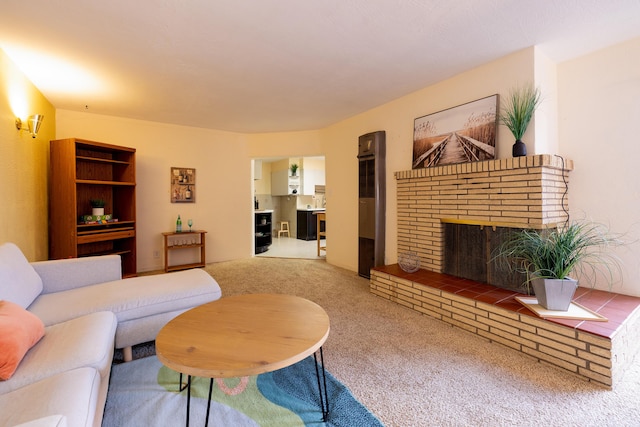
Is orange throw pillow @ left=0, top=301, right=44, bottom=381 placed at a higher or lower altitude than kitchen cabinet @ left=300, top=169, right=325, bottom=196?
lower

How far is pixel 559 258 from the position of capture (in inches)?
79.3

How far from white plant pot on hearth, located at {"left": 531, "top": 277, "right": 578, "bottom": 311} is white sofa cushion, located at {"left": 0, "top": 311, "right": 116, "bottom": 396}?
2792mm

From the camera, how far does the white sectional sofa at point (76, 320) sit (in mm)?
1000

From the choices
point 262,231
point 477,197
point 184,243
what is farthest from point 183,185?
point 477,197

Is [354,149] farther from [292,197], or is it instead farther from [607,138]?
[292,197]

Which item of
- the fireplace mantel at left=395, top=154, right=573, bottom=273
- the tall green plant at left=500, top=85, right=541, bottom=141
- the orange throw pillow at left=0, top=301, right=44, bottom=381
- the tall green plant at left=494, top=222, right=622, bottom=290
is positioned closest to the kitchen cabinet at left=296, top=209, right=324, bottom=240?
the fireplace mantel at left=395, top=154, right=573, bottom=273

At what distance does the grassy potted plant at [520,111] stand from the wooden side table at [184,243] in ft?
14.4

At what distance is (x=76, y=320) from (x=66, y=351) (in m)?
0.41

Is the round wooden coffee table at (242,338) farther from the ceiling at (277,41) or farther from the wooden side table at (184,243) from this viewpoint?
the wooden side table at (184,243)

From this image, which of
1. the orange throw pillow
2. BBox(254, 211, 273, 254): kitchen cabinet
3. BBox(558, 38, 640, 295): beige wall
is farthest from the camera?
BBox(254, 211, 273, 254): kitchen cabinet

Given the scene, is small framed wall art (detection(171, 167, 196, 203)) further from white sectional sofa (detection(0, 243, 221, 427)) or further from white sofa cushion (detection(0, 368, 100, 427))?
white sofa cushion (detection(0, 368, 100, 427))

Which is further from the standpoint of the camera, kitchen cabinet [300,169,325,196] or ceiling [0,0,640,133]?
kitchen cabinet [300,169,325,196]

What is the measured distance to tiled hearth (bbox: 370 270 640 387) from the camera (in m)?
1.71

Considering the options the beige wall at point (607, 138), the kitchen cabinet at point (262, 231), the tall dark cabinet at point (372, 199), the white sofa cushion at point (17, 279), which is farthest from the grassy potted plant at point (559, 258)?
the kitchen cabinet at point (262, 231)
